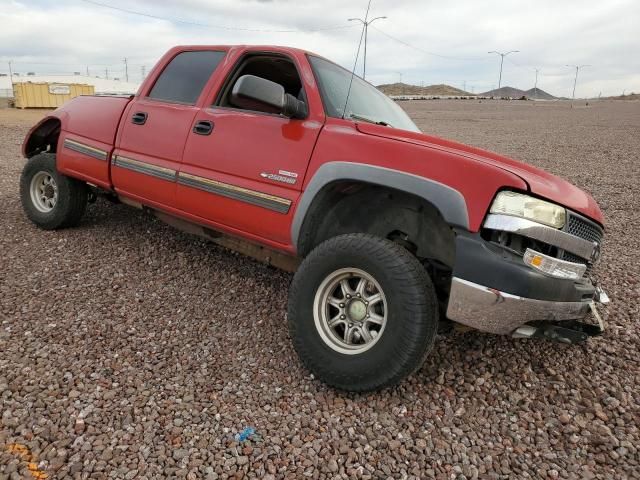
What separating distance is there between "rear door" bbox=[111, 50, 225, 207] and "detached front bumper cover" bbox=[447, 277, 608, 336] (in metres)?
2.22

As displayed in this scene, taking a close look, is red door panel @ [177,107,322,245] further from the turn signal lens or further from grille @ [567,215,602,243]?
grille @ [567,215,602,243]

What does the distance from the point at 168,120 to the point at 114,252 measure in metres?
1.42

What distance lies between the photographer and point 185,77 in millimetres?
3902

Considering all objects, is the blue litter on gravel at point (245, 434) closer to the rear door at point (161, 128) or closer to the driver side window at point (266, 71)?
the rear door at point (161, 128)

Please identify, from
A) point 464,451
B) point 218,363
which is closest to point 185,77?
point 218,363

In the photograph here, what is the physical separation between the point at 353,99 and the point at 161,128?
148cm

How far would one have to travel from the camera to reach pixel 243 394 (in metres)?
2.62

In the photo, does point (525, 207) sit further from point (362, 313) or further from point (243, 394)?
point (243, 394)

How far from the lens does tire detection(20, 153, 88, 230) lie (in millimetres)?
4672

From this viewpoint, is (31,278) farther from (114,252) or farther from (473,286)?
(473,286)

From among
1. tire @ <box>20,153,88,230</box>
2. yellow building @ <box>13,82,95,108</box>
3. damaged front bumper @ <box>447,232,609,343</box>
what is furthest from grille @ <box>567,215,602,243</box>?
yellow building @ <box>13,82,95,108</box>

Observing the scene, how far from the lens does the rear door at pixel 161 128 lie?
361 centimetres

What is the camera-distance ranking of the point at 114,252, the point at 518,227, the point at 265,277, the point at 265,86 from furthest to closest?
the point at 114,252, the point at 265,277, the point at 265,86, the point at 518,227

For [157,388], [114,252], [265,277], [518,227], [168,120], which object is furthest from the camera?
[114,252]
